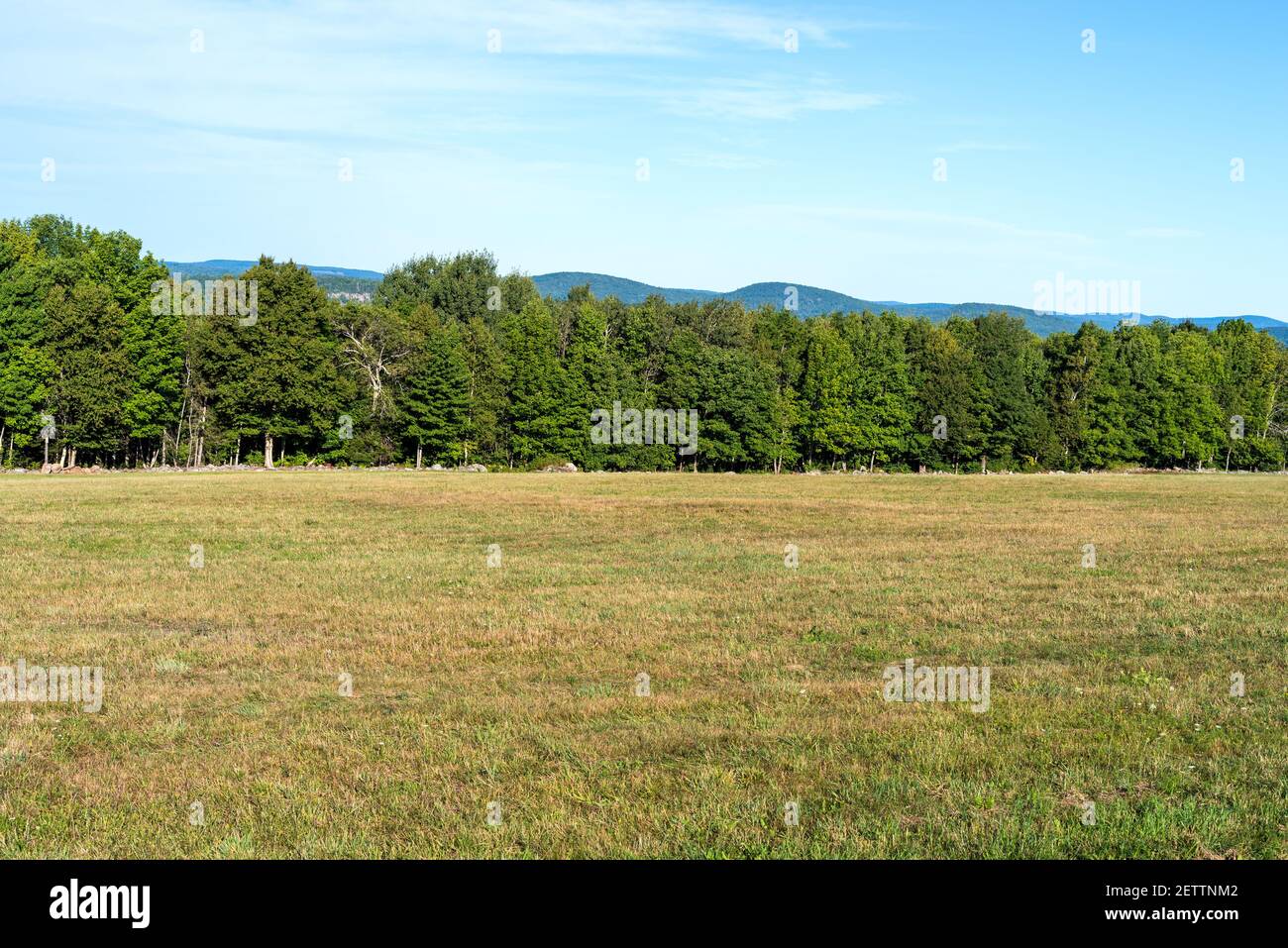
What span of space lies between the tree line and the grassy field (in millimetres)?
48367

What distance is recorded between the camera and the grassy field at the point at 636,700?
9.28 meters

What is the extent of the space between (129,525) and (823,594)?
81.3 feet

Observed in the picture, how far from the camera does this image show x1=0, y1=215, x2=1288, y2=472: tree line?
76.2m

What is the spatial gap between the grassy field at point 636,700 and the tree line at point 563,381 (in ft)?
159

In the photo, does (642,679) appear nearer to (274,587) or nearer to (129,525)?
(274,587)

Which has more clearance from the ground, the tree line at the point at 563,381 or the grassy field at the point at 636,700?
the tree line at the point at 563,381

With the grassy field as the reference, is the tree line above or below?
above

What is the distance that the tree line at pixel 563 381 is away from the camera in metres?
76.2

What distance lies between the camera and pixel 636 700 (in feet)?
45.1

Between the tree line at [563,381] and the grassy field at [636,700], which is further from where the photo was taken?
the tree line at [563,381]

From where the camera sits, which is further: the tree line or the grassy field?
the tree line

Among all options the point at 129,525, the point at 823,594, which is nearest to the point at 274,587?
the point at 823,594

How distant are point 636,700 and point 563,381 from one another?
80.7 m

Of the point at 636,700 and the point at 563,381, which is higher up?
the point at 563,381
